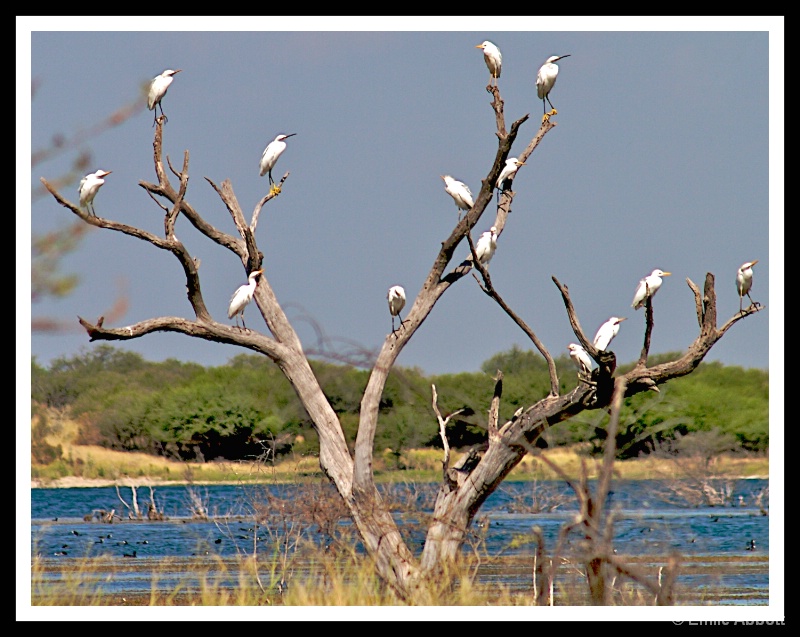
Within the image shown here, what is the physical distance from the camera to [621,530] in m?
15.5

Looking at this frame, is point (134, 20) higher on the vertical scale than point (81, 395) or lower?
higher

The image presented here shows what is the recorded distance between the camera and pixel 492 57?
8141 millimetres

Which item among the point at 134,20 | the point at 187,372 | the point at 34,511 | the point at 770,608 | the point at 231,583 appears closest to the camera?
the point at 770,608

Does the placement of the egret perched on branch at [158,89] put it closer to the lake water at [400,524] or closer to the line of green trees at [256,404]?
the lake water at [400,524]

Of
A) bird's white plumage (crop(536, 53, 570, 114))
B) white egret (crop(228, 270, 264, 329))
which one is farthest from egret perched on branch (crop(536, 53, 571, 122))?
white egret (crop(228, 270, 264, 329))

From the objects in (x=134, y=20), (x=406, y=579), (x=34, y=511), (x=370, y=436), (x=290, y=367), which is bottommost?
(x=34, y=511)

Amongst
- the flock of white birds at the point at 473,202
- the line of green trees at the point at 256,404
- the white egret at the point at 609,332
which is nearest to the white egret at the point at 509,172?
the flock of white birds at the point at 473,202

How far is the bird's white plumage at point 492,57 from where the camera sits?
8.12m

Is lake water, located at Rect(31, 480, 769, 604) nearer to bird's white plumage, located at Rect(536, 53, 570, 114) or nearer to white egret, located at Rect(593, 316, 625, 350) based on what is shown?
white egret, located at Rect(593, 316, 625, 350)

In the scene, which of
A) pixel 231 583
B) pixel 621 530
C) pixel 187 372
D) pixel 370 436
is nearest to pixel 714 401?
pixel 621 530

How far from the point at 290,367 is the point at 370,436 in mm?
763

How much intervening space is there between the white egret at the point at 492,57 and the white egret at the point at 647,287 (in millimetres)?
1892

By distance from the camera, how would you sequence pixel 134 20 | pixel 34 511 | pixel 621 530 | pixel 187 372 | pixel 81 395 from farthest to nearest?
pixel 187 372, pixel 81 395, pixel 34 511, pixel 621 530, pixel 134 20

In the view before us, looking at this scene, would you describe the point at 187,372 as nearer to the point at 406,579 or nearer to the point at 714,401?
the point at 714,401
